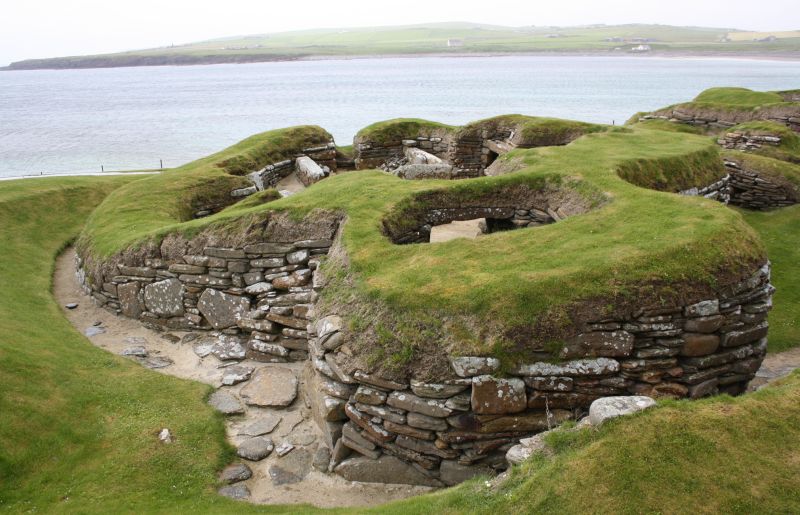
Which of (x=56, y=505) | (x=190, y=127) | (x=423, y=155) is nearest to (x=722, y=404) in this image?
(x=56, y=505)

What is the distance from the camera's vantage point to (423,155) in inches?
854

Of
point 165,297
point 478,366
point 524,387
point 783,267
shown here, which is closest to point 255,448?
point 478,366

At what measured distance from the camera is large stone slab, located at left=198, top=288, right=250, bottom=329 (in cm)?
1260

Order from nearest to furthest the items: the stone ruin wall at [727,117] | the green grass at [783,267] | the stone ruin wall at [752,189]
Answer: the green grass at [783,267] → the stone ruin wall at [752,189] → the stone ruin wall at [727,117]

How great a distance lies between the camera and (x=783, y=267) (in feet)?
47.4

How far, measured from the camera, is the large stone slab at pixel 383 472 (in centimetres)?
830

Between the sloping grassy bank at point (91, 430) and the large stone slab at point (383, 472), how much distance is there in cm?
173

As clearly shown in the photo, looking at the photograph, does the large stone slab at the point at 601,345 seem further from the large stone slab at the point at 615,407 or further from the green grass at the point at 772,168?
the green grass at the point at 772,168

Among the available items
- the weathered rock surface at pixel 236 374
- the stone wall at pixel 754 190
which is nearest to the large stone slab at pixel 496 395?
the weathered rock surface at pixel 236 374

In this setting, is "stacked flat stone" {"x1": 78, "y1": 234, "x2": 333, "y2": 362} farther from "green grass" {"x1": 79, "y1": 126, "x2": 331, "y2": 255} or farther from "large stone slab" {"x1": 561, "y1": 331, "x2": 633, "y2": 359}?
"large stone slab" {"x1": 561, "y1": 331, "x2": 633, "y2": 359}

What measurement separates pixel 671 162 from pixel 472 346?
10.8m

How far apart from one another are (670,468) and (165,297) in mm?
11341

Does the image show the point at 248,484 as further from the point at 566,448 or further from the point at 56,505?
the point at 566,448

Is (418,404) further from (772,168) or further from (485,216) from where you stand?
(772,168)
